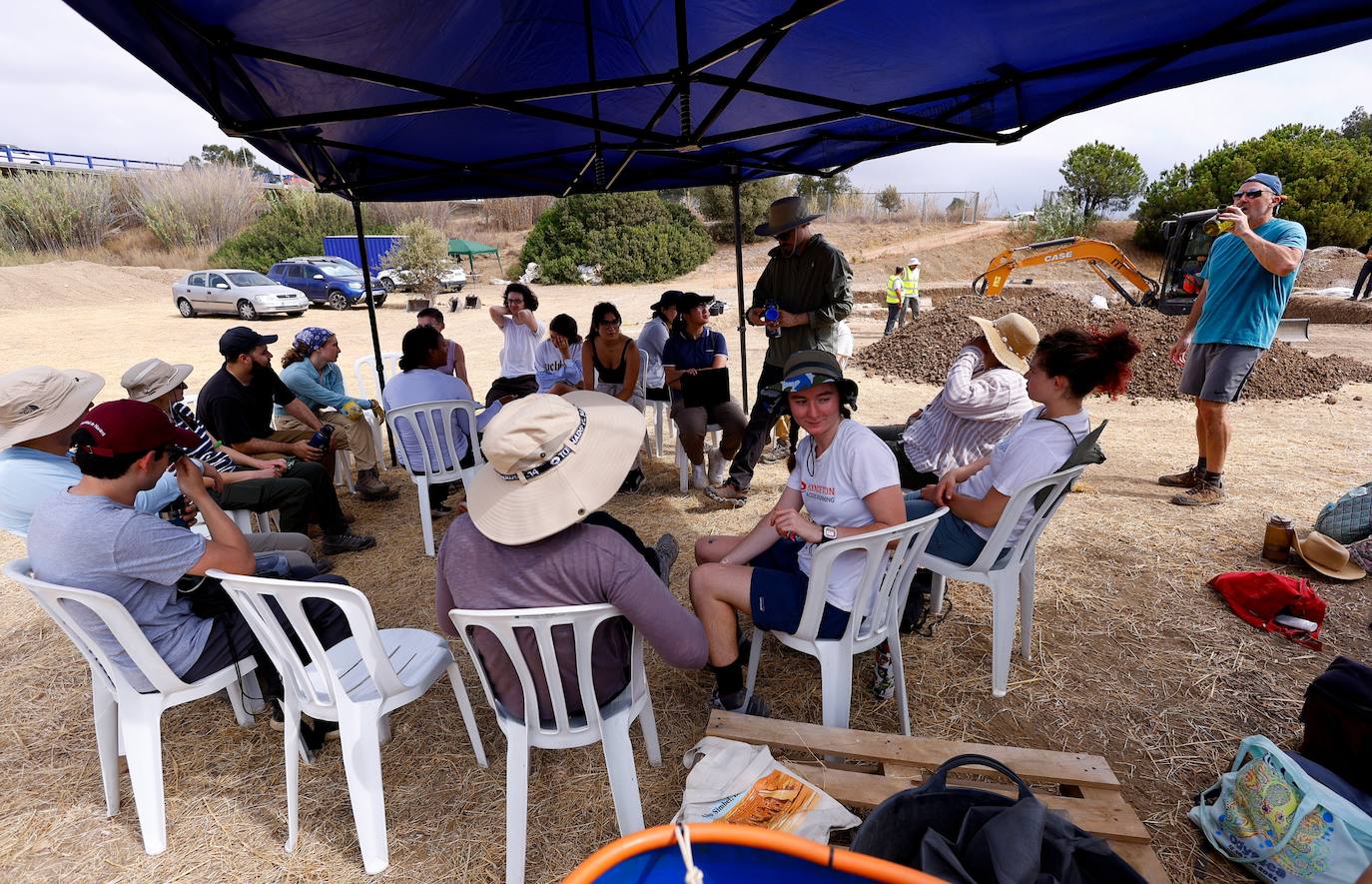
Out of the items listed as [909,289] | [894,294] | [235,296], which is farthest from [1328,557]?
[235,296]

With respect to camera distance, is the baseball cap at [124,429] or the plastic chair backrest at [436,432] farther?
the plastic chair backrest at [436,432]

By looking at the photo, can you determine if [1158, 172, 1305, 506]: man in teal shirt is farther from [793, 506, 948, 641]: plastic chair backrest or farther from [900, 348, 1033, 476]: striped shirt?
[793, 506, 948, 641]: plastic chair backrest

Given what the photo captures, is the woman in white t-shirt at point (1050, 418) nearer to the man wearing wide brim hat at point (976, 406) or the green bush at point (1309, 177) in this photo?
the man wearing wide brim hat at point (976, 406)

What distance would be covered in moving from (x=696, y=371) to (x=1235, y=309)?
3.58 meters

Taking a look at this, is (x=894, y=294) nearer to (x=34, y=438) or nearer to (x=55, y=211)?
(x=34, y=438)

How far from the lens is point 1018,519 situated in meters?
2.38

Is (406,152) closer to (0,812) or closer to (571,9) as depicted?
(571,9)

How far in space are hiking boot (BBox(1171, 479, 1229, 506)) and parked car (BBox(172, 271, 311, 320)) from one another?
19971 mm

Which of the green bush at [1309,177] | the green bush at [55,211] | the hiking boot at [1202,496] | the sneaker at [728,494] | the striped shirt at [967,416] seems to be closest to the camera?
the striped shirt at [967,416]

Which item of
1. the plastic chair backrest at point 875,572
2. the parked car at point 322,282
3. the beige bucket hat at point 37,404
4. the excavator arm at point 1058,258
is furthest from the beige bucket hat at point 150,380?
the parked car at point 322,282

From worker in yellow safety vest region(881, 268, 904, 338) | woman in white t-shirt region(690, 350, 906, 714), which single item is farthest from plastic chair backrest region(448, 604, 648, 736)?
worker in yellow safety vest region(881, 268, 904, 338)

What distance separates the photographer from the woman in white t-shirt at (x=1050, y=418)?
2320 mm

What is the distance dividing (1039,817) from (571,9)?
3585mm

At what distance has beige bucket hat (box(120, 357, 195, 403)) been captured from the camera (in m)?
3.35
